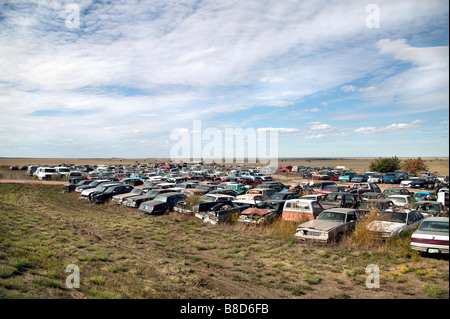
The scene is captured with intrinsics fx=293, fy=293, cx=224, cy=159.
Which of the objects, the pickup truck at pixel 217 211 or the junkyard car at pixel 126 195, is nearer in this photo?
the pickup truck at pixel 217 211

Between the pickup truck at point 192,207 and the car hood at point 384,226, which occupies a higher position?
the car hood at point 384,226

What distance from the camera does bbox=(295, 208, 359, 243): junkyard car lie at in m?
10.9

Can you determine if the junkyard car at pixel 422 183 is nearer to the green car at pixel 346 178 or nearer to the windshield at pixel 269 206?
the green car at pixel 346 178

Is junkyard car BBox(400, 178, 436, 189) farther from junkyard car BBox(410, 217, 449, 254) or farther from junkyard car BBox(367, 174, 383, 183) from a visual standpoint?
junkyard car BBox(410, 217, 449, 254)

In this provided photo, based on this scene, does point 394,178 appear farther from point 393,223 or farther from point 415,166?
point 393,223

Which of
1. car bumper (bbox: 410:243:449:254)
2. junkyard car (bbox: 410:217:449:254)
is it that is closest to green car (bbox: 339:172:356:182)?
junkyard car (bbox: 410:217:449:254)

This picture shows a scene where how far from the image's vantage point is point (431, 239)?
8.34 meters

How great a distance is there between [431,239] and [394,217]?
3353 mm

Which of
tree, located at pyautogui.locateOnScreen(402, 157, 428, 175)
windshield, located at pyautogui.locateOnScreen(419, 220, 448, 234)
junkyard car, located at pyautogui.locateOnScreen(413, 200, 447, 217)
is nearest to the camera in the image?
windshield, located at pyautogui.locateOnScreen(419, 220, 448, 234)

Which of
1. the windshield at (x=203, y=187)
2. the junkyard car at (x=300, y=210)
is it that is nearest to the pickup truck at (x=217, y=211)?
the junkyard car at (x=300, y=210)

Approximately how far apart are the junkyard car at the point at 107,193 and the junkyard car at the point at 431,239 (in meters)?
20.4

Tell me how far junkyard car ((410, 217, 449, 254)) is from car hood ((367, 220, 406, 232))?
1822 millimetres

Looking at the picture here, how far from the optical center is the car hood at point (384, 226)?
35.0 feet
